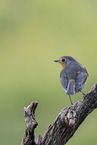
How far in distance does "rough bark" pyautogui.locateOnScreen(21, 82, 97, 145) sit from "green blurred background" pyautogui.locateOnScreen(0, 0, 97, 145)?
6.09 metres

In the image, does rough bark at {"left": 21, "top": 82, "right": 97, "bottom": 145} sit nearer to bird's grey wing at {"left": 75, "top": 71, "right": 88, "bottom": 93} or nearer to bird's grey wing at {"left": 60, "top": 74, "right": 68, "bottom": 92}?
bird's grey wing at {"left": 75, "top": 71, "right": 88, "bottom": 93}

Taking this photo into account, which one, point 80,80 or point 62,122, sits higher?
point 80,80

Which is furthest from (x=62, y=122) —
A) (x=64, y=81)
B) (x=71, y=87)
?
(x=64, y=81)

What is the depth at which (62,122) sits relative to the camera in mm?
4809

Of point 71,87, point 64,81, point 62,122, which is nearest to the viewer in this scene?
point 62,122

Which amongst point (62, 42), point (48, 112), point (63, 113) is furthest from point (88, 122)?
point (63, 113)

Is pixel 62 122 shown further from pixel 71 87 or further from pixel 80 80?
pixel 80 80

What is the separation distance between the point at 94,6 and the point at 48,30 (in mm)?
2688

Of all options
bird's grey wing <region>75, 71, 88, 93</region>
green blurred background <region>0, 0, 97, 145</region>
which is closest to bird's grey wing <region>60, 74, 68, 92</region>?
bird's grey wing <region>75, 71, 88, 93</region>

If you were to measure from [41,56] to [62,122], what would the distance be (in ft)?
36.8

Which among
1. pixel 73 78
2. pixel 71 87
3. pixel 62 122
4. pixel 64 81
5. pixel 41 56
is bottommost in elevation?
pixel 62 122

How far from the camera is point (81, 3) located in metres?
19.5

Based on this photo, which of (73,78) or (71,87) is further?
(73,78)

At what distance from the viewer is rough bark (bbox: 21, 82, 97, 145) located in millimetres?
4773
